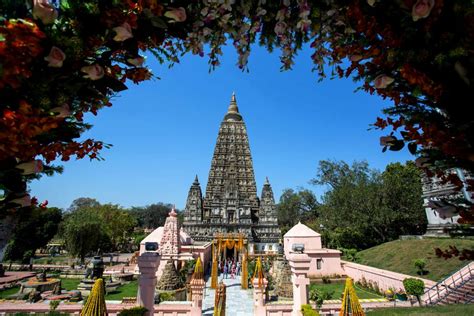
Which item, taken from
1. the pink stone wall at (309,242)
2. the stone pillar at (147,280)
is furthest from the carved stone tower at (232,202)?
the stone pillar at (147,280)

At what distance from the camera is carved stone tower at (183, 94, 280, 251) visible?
1470 inches

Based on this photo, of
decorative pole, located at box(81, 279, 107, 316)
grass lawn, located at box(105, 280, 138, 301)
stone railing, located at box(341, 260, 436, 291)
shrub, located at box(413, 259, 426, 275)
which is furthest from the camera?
shrub, located at box(413, 259, 426, 275)

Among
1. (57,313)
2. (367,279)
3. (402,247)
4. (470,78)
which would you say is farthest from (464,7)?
(402,247)

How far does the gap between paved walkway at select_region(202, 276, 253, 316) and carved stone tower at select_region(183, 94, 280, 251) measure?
1853cm

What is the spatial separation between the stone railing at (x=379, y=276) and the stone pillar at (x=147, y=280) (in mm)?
14197

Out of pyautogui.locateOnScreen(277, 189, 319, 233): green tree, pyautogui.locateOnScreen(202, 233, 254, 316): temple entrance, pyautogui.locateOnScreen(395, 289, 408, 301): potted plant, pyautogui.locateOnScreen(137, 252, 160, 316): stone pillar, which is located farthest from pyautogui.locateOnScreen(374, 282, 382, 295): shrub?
pyautogui.locateOnScreen(277, 189, 319, 233): green tree

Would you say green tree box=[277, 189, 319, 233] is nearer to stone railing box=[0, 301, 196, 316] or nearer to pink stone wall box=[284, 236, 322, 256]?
pink stone wall box=[284, 236, 322, 256]

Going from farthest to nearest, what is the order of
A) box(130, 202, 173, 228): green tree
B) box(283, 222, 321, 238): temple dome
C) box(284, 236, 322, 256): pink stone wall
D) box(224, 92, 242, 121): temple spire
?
1. box(130, 202, 173, 228): green tree
2. box(224, 92, 242, 121): temple spire
3. box(283, 222, 321, 238): temple dome
4. box(284, 236, 322, 256): pink stone wall

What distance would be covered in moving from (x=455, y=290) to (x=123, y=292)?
18225mm

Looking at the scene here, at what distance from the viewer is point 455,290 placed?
11.9m

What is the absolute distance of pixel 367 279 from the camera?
60.2 feet

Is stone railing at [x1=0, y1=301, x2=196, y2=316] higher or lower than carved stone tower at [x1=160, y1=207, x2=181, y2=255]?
lower

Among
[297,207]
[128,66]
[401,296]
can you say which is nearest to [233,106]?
[297,207]

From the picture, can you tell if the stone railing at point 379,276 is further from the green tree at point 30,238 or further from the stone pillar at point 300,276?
the green tree at point 30,238
